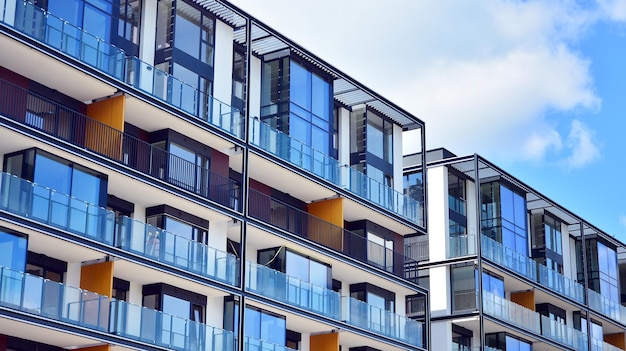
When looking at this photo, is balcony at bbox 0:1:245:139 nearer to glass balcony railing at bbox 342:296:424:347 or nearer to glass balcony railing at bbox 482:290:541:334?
glass balcony railing at bbox 342:296:424:347

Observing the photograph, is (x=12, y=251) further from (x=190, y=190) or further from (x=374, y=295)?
(x=374, y=295)

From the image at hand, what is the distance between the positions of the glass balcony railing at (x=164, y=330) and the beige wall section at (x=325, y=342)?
7.14 metres

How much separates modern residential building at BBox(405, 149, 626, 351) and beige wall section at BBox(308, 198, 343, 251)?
8500 mm

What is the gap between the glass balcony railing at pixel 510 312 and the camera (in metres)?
59.4

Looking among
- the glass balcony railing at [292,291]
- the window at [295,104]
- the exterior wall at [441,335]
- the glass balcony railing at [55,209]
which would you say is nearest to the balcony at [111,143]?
the glass balcony railing at [55,209]

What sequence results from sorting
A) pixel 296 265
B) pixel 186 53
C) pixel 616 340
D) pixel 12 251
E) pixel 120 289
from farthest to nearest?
pixel 616 340
pixel 296 265
pixel 186 53
pixel 120 289
pixel 12 251

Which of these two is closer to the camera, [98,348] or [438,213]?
[98,348]

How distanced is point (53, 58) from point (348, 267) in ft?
57.9

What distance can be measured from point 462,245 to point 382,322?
9534mm

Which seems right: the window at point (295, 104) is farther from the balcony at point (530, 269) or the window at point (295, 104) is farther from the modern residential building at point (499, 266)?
the balcony at point (530, 269)

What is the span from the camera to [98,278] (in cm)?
3925

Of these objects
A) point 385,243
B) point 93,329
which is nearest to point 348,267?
point 385,243

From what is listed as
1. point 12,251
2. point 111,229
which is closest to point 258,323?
point 111,229

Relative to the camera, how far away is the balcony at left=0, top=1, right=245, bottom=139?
36906 millimetres
